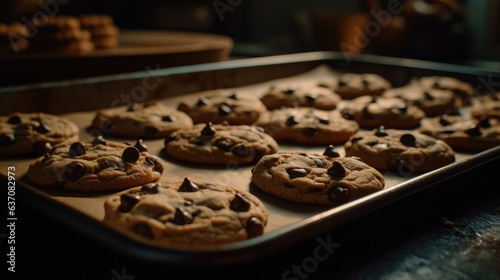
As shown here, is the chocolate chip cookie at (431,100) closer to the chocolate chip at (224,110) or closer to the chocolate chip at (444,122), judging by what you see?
the chocolate chip at (444,122)

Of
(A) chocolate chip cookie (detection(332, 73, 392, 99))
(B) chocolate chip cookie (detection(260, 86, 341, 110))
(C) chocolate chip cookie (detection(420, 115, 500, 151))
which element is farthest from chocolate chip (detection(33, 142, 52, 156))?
(A) chocolate chip cookie (detection(332, 73, 392, 99))

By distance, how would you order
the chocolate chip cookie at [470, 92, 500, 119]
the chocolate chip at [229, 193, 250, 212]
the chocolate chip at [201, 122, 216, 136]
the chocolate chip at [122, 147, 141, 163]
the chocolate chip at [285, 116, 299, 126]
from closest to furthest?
the chocolate chip at [229, 193, 250, 212] < the chocolate chip at [122, 147, 141, 163] < the chocolate chip at [201, 122, 216, 136] < the chocolate chip at [285, 116, 299, 126] < the chocolate chip cookie at [470, 92, 500, 119]

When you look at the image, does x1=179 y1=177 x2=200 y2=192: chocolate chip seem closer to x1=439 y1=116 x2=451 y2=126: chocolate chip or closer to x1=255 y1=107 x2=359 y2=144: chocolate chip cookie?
x1=255 y1=107 x2=359 y2=144: chocolate chip cookie

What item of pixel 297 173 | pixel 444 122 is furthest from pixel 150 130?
pixel 444 122

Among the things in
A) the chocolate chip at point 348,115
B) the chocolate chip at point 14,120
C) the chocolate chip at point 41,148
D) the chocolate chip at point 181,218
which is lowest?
the chocolate chip at point 41,148

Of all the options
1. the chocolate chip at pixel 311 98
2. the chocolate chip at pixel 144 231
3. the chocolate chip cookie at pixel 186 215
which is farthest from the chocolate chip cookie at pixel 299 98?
the chocolate chip at pixel 144 231

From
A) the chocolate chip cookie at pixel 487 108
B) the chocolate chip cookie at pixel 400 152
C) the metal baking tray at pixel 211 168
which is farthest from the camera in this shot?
the chocolate chip cookie at pixel 487 108
